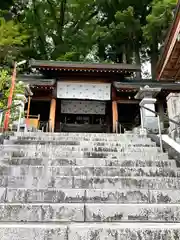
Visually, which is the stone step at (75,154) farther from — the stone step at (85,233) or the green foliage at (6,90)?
the stone step at (85,233)

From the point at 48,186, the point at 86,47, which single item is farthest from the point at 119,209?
the point at 86,47

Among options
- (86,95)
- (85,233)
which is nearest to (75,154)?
(85,233)

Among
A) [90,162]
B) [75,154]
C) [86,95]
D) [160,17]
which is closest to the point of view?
[90,162]

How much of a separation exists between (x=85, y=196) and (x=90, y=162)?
138 centimetres

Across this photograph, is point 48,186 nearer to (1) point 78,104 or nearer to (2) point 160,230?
(2) point 160,230

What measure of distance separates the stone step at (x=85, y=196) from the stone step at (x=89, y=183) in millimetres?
419

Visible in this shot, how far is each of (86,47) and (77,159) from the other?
1701 cm

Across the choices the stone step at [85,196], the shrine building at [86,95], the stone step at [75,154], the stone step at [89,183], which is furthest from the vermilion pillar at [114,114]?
Result: the stone step at [85,196]

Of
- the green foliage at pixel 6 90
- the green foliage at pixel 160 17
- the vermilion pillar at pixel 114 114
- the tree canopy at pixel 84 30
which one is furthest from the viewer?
the tree canopy at pixel 84 30

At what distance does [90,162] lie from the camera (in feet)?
15.7

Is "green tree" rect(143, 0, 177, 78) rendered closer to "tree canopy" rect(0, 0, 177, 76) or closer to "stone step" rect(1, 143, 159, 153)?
"tree canopy" rect(0, 0, 177, 76)

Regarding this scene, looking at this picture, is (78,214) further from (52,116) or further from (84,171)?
(52,116)

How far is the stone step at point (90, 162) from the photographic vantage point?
4.66 meters

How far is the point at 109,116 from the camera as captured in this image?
15273 millimetres
